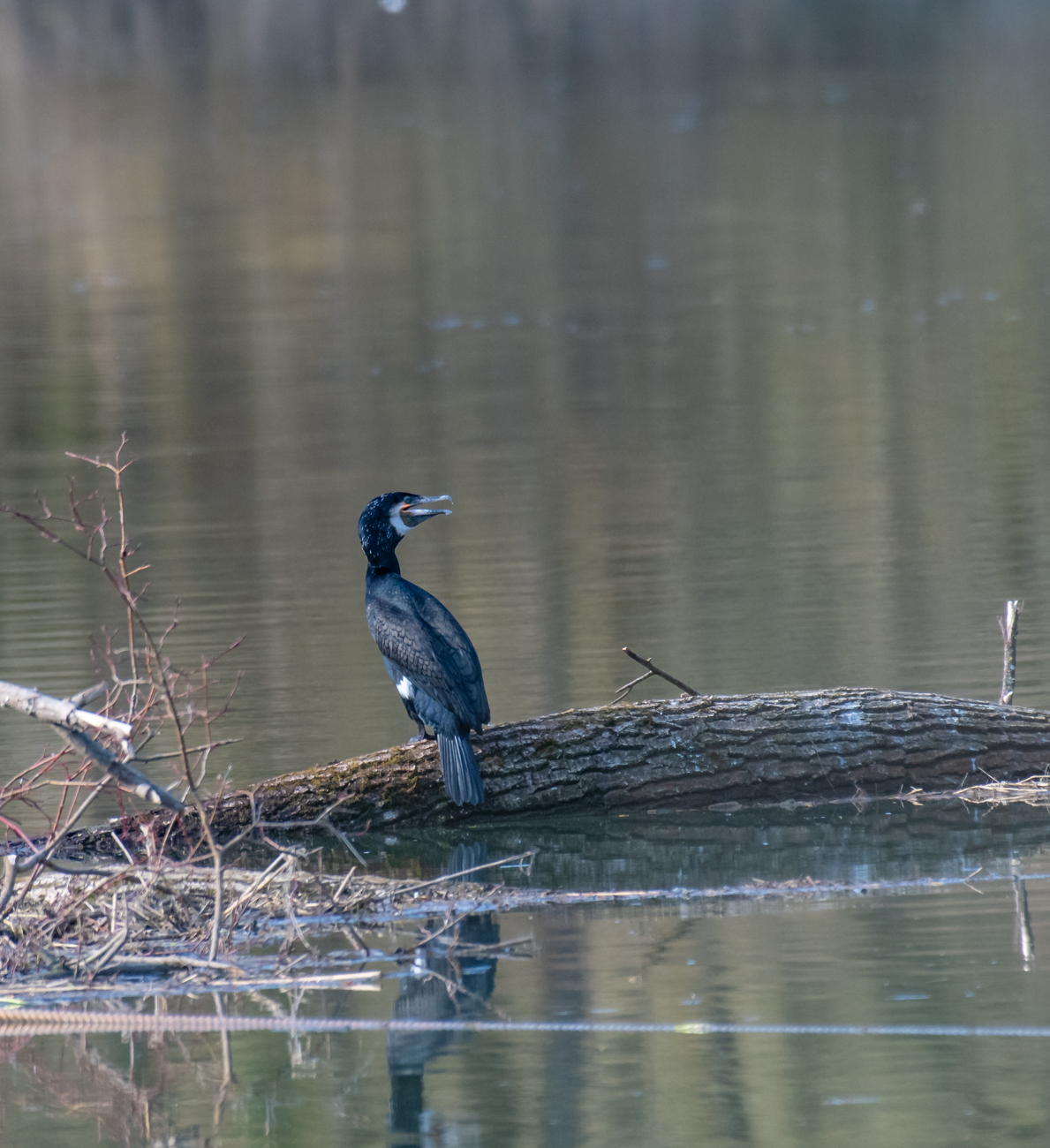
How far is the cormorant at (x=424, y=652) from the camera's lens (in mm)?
7883

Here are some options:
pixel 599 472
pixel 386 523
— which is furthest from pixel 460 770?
pixel 599 472

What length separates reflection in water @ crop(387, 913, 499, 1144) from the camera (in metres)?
5.43

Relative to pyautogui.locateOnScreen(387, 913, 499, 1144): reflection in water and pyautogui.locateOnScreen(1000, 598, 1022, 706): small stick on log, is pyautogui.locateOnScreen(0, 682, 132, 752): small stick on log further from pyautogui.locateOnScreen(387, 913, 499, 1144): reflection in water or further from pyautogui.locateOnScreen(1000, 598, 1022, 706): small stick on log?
pyautogui.locateOnScreen(1000, 598, 1022, 706): small stick on log

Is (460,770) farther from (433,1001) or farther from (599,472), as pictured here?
(599,472)

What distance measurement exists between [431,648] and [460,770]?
18.5 inches

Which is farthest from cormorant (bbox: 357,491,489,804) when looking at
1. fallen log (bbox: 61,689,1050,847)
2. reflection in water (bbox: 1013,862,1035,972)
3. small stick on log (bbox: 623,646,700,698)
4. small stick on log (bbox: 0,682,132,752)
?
reflection in water (bbox: 1013,862,1035,972)

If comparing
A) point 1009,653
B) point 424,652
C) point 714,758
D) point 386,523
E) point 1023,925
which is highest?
point 386,523

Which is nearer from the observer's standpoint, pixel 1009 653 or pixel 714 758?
pixel 714 758

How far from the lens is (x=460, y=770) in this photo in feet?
25.8

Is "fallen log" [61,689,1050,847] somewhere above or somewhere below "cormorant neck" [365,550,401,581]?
below

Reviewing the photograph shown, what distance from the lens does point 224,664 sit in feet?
36.0

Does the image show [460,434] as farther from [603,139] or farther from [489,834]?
[603,139]

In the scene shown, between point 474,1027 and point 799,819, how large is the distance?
8.03ft

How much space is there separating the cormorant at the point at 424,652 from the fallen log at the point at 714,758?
223 millimetres
